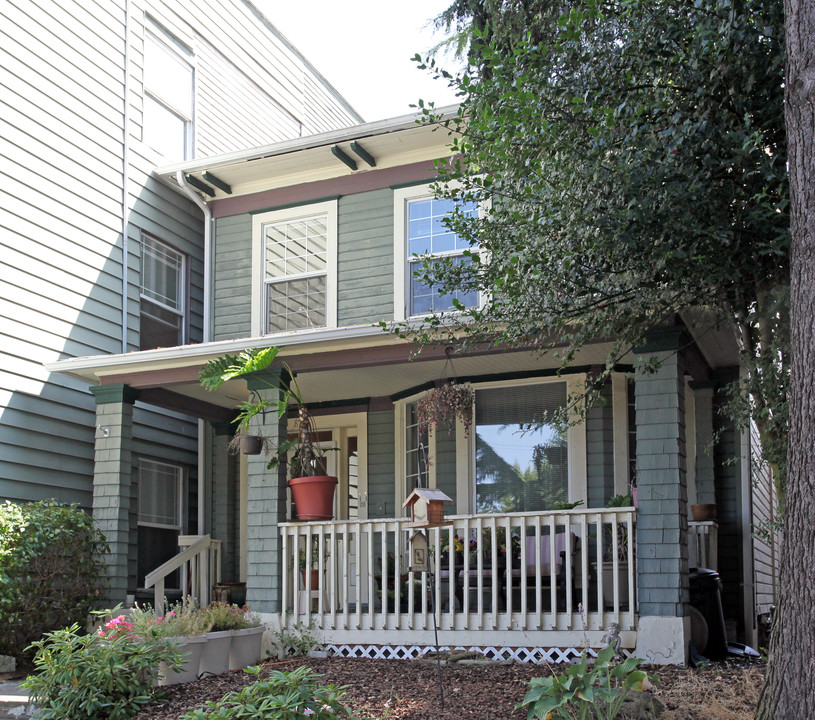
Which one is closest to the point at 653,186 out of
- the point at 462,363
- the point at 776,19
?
the point at 776,19

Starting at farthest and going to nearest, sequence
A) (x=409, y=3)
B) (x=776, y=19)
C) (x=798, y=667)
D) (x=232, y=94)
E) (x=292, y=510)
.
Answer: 1. (x=232, y=94)
2. (x=409, y=3)
3. (x=292, y=510)
4. (x=776, y=19)
5. (x=798, y=667)

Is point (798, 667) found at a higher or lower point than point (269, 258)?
lower

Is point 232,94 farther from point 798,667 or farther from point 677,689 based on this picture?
point 798,667

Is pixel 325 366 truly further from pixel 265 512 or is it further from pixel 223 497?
pixel 223 497

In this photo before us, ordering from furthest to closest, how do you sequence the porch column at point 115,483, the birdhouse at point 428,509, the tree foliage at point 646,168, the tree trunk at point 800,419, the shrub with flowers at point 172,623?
1. the porch column at point 115,483
2. the shrub with flowers at point 172,623
3. the birdhouse at point 428,509
4. the tree foliage at point 646,168
5. the tree trunk at point 800,419

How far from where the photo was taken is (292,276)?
1116 centimetres

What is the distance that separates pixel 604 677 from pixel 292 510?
6571 mm

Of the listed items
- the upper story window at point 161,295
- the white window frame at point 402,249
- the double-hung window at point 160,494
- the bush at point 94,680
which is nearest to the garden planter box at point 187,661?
the bush at point 94,680

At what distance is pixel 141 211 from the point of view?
11578 millimetres

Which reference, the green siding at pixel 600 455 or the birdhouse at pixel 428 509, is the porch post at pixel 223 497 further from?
the birdhouse at pixel 428 509

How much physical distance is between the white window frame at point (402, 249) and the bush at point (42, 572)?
408cm

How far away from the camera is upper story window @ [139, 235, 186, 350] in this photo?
459 inches

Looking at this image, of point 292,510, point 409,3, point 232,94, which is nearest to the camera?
point 292,510

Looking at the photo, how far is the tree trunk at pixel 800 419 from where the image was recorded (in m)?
4.24
